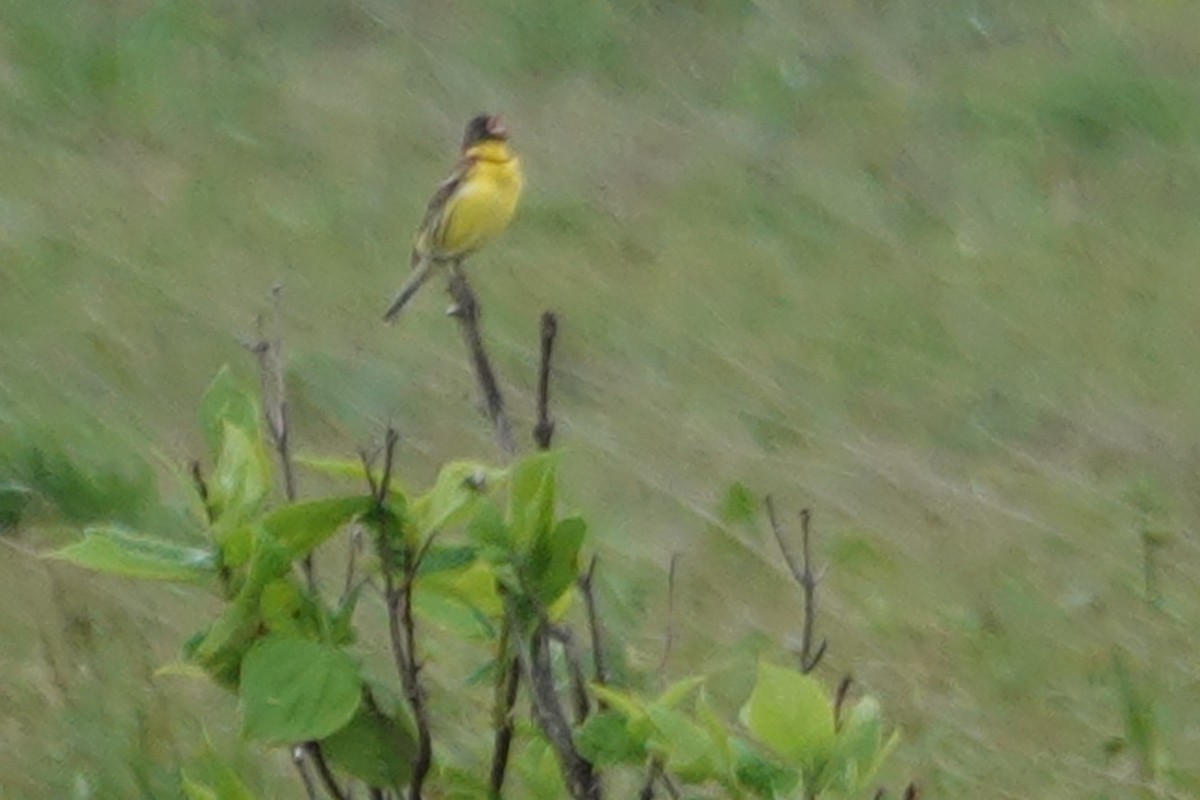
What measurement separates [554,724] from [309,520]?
0.86 ft

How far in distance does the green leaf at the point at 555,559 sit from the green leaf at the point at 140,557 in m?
0.19

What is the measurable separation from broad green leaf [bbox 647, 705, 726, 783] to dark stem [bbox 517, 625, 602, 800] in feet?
0.53

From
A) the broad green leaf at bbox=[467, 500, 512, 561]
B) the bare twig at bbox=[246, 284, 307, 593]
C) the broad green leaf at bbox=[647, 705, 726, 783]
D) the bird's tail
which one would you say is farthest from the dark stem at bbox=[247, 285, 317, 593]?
the bird's tail

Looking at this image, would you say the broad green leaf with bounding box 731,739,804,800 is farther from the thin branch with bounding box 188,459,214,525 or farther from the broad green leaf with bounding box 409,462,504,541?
the thin branch with bounding box 188,459,214,525

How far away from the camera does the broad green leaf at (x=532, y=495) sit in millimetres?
1398

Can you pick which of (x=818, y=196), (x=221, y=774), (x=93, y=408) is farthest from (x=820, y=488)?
(x=221, y=774)

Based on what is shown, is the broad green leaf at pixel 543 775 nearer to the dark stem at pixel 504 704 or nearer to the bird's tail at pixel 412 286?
the dark stem at pixel 504 704

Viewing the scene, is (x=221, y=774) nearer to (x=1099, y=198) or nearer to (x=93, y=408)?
(x=93, y=408)

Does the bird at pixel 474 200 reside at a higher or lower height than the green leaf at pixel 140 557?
lower

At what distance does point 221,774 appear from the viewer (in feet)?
4.86

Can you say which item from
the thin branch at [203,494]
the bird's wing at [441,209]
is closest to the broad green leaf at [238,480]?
the thin branch at [203,494]

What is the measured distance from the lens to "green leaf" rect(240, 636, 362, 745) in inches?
54.1

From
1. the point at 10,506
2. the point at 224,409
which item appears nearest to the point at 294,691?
the point at 224,409

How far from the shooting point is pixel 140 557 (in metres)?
1.36
